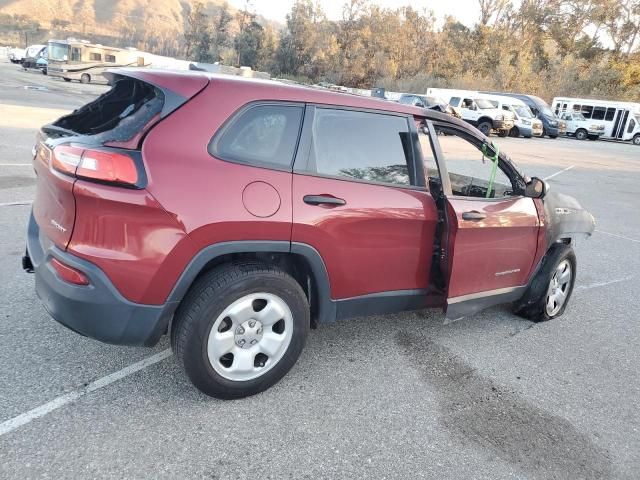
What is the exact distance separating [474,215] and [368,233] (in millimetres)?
840

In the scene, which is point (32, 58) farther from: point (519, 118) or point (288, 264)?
point (288, 264)

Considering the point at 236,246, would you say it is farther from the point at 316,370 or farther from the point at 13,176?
the point at 13,176

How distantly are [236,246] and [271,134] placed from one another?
0.65 metres

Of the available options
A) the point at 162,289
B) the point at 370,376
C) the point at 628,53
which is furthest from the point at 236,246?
the point at 628,53

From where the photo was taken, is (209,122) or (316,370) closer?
(209,122)

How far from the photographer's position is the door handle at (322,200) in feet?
9.23

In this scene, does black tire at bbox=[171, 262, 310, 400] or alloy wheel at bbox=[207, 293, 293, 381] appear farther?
alloy wheel at bbox=[207, 293, 293, 381]

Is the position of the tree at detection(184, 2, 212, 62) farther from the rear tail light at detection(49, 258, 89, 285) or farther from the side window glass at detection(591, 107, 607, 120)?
the rear tail light at detection(49, 258, 89, 285)

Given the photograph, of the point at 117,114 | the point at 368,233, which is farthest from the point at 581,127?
the point at 117,114

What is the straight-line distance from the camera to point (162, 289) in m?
2.54

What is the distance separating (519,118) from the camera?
94.5 feet

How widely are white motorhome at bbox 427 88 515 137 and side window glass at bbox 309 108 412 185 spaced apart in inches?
1008

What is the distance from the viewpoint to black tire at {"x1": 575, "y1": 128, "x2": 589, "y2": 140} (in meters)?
34.0

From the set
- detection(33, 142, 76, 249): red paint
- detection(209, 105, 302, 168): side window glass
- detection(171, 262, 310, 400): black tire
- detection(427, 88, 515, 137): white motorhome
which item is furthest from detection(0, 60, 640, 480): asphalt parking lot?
detection(427, 88, 515, 137): white motorhome
